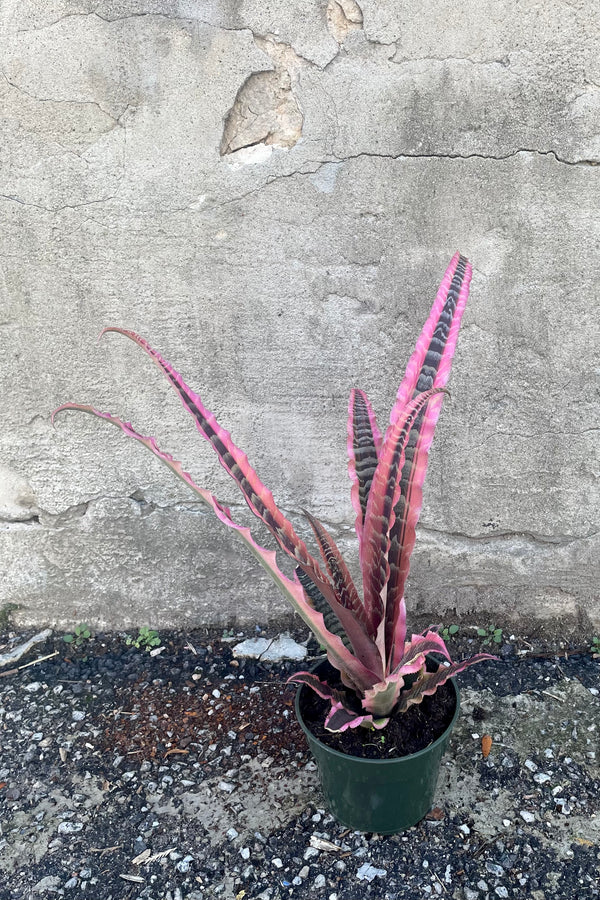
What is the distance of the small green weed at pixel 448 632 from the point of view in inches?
73.4

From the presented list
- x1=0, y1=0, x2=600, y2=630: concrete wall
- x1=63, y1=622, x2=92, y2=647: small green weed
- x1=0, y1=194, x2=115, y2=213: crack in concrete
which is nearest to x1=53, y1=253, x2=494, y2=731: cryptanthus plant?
x1=0, y1=0, x2=600, y2=630: concrete wall

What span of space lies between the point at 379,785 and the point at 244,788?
0.39 m

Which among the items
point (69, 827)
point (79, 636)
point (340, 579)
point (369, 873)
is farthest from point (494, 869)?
point (79, 636)

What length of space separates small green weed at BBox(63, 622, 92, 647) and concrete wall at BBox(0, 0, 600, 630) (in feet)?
0.34

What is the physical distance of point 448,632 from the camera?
1883 millimetres

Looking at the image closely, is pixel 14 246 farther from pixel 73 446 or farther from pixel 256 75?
pixel 256 75

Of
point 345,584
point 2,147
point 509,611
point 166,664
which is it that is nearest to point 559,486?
point 509,611

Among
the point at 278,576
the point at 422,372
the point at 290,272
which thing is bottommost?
the point at 278,576

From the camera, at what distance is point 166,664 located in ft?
6.09

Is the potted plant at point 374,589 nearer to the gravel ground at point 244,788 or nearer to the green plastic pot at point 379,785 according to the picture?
the green plastic pot at point 379,785

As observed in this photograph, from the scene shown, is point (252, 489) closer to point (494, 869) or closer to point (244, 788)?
point (244, 788)

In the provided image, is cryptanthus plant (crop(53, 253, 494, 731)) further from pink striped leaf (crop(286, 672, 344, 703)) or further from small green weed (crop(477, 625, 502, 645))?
small green weed (crop(477, 625, 502, 645))

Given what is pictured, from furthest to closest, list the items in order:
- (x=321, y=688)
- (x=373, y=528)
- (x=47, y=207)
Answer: (x=47, y=207) < (x=321, y=688) < (x=373, y=528)

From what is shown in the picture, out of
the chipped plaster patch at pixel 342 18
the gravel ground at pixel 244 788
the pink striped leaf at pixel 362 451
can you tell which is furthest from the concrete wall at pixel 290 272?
the pink striped leaf at pixel 362 451
